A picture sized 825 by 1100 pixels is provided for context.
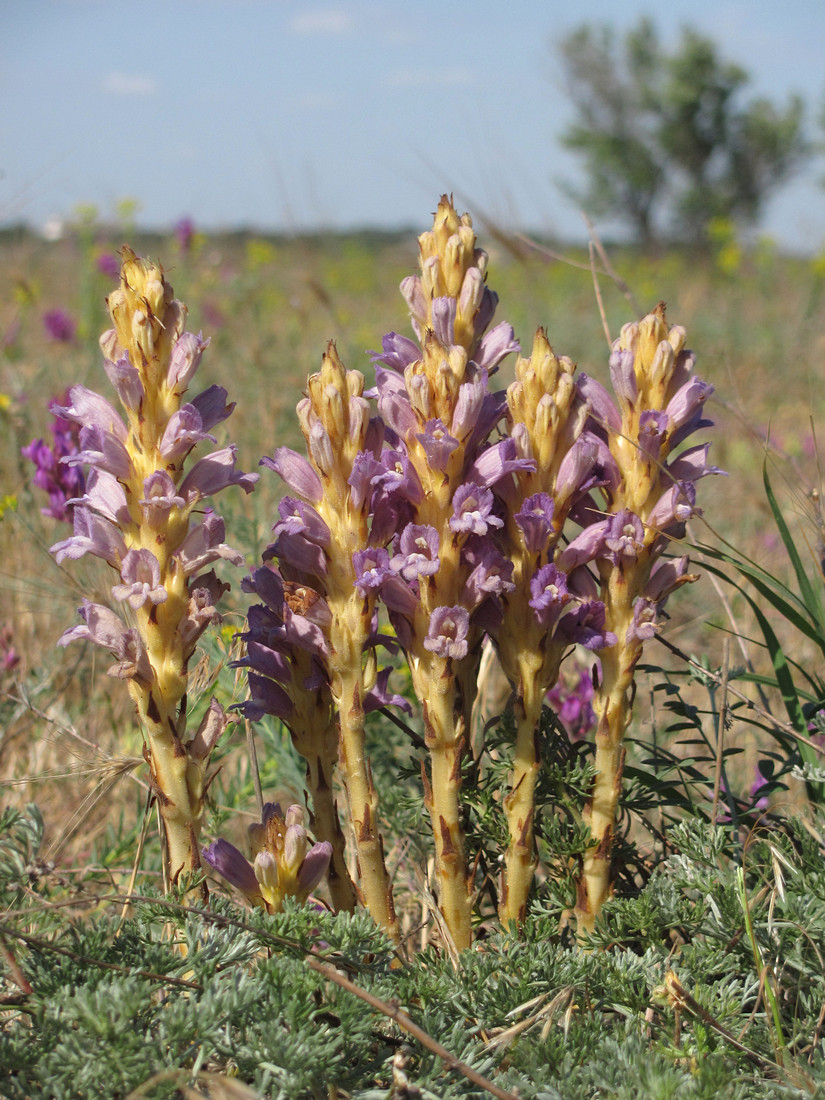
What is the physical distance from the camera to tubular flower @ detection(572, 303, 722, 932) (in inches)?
75.0

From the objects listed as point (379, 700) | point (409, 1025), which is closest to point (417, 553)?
point (379, 700)

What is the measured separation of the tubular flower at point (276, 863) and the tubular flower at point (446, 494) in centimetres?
26

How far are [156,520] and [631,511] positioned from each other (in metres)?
0.94

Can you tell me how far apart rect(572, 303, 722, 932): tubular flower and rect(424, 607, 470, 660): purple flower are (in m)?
0.30

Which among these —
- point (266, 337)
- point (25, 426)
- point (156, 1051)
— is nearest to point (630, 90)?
point (266, 337)

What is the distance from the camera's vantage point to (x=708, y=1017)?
1694mm

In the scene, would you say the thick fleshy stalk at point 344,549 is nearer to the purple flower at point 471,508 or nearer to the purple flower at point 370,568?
the purple flower at point 370,568

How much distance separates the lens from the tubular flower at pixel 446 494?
5.73 ft

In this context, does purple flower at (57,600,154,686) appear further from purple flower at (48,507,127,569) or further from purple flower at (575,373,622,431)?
purple flower at (575,373,622,431)

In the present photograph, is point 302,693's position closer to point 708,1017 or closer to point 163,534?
point 163,534

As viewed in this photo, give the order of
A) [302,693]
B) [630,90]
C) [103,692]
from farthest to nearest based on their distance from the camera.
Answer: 1. [630,90]
2. [103,692]
3. [302,693]

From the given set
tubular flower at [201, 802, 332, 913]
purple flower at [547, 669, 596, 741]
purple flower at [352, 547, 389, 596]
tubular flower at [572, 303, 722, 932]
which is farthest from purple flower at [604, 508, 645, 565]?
purple flower at [547, 669, 596, 741]

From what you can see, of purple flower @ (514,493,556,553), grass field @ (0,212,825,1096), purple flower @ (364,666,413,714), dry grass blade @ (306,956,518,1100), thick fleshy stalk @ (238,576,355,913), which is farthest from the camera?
grass field @ (0,212,825,1096)

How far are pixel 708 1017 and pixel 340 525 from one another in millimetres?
1113
